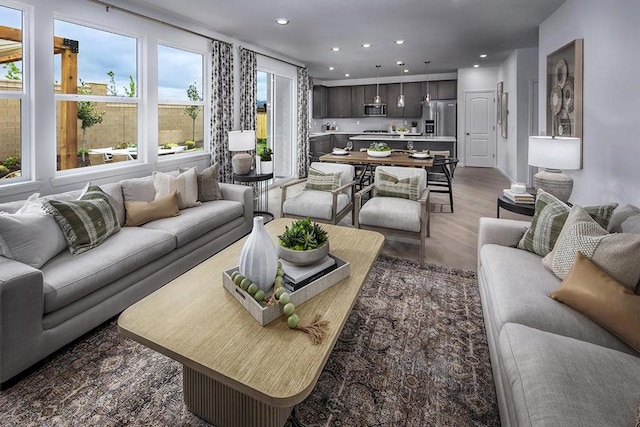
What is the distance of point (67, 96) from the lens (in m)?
3.47

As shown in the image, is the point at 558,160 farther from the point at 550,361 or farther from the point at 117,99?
the point at 117,99

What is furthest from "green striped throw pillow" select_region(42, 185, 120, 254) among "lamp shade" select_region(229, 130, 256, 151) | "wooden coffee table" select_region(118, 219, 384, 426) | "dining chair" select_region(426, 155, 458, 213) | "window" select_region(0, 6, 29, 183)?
"dining chair" select_region(426, 155, 458, 213)

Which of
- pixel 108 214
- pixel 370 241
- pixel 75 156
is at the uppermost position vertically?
pixel 75 156

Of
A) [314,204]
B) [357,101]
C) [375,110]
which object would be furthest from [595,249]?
[357,101]

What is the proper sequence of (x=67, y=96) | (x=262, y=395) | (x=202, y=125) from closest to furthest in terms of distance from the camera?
1. (x=262, y=395)
2. (x=67, y=96)
3. (x=202, y=125)

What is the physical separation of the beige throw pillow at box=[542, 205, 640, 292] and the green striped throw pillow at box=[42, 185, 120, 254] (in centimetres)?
296

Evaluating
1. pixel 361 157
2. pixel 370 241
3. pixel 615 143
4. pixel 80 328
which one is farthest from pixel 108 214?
pixel 615 143

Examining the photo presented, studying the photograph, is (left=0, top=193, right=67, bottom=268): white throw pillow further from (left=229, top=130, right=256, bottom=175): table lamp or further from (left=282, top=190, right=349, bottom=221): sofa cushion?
(left=229, top=130, right=256, bottom=175): table lamp

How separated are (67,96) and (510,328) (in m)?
4.06

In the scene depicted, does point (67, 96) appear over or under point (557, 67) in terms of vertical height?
under

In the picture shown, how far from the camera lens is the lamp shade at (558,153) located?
2.98m

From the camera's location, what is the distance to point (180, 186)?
3617 millimetres

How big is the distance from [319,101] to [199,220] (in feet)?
29.0

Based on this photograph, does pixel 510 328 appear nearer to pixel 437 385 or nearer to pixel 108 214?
pixel 437 385
